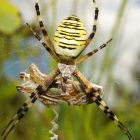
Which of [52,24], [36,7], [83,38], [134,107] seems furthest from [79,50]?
[134,107]

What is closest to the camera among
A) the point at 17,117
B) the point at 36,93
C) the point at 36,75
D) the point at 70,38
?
the point at 70,38

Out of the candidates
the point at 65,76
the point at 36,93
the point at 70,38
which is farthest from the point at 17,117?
the point at 70,38

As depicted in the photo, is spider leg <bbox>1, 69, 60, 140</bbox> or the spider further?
spider leg <bbox>1, 69, 60, 140</bbox>

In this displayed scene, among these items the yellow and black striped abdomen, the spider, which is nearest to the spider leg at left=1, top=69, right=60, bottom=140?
the spider

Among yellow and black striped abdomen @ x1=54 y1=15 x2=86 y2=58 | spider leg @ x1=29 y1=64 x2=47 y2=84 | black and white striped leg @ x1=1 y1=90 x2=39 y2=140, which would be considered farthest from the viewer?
black and white striped leg @ x1=1 y1=90 x2=39 y2=140

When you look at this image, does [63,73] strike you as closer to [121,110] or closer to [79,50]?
[79,50]

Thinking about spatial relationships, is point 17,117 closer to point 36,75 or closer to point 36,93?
point 36,93

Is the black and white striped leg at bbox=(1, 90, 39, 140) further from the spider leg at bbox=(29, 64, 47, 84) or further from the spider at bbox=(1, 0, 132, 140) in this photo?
the spider leg at bbox=(29, 64, 47, 84)
